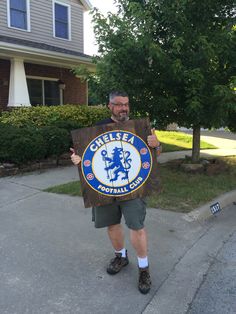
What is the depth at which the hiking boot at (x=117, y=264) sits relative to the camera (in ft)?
12.3

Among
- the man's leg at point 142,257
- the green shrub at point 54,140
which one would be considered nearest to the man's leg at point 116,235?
the man's leg at point 142,257

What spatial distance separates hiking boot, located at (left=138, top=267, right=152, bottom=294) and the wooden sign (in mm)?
678

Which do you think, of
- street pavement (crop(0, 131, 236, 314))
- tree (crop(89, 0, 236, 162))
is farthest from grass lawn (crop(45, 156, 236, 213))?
tree (crop(89, 0, 236, 162))

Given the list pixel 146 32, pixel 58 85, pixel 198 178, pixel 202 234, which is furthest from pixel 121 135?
pixel 58 85

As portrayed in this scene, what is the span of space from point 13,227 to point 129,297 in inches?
86.9

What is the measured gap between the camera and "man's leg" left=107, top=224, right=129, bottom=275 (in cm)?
371

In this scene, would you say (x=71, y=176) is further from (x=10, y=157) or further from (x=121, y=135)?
(x=121, y=135)

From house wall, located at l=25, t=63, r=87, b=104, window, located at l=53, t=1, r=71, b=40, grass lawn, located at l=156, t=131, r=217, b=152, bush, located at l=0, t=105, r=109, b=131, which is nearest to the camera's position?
bush, located at l=0, t=105, r=109, b=131

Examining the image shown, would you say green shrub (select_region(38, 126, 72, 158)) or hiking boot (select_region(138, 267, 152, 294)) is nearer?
hiking boot (select_region(138, 267, 152, 294))

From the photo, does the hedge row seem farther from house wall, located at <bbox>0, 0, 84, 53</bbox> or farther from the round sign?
house wall, located at <bbox>0, 0, 84, 53</bbox>

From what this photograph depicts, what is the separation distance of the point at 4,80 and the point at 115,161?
1083cm

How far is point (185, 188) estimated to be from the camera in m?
6.83

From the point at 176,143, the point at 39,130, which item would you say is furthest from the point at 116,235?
the point at 176,143

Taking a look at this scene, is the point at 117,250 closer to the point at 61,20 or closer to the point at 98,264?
the point at 98,264
